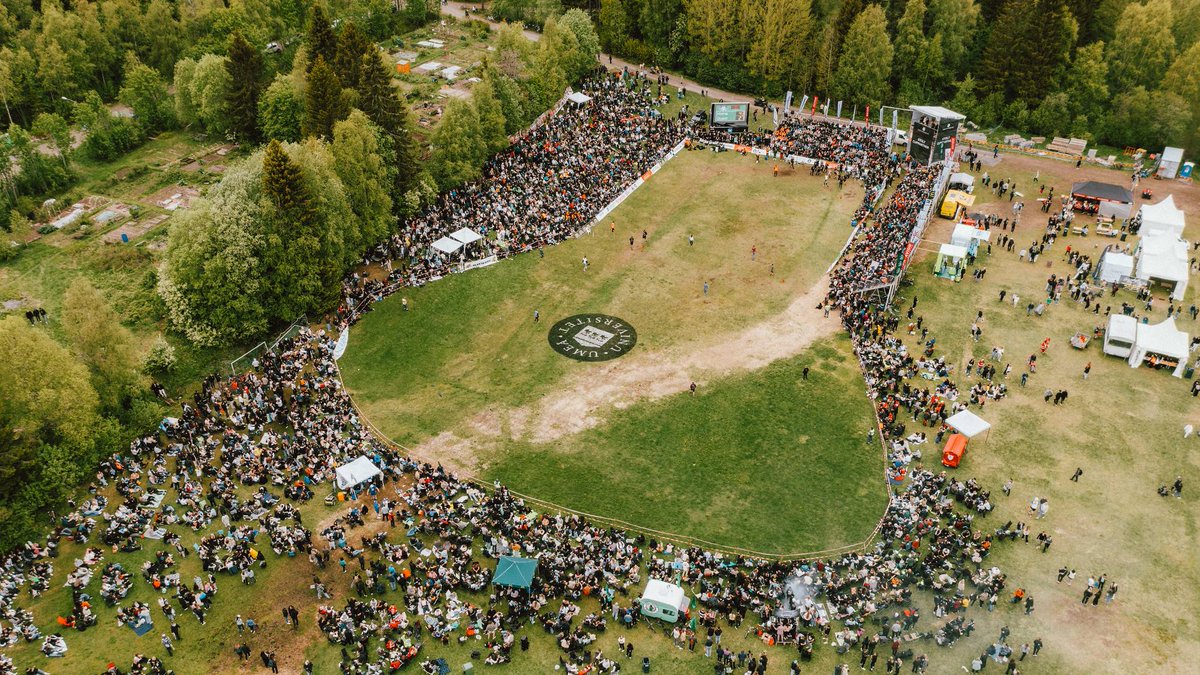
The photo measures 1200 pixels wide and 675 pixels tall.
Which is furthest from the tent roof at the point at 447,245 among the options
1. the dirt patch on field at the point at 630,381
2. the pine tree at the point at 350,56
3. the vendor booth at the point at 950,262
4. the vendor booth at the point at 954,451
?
the vendor booth at the point at 954,451

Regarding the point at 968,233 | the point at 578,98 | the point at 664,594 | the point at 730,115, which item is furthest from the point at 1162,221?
the point at 664,594

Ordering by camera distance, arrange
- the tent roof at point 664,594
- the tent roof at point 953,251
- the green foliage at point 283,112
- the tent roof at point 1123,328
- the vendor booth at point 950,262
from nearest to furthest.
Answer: the tent roof at point 664,594 → the tent roof at point 1123,328 → the tent roof at point 953,251 → the vendor booth at point 950,262 → the green foliage at point 283,112

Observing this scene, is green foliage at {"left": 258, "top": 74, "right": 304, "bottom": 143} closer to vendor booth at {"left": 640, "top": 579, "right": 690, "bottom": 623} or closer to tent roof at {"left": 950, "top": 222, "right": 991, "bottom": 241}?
vendor booth at {"left": 640, "top": 579, "right": 690, "bottom": 623}

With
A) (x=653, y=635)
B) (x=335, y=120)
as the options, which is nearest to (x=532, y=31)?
(x=335, y=120)

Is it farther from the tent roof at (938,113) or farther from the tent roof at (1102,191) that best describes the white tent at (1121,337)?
the tent roof at (938,113)

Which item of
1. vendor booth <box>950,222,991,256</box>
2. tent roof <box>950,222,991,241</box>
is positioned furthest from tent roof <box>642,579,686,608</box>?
tent roof <box>950,222,991,241</box>

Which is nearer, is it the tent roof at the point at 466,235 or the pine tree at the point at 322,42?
the tent roof at the point at 466,235
